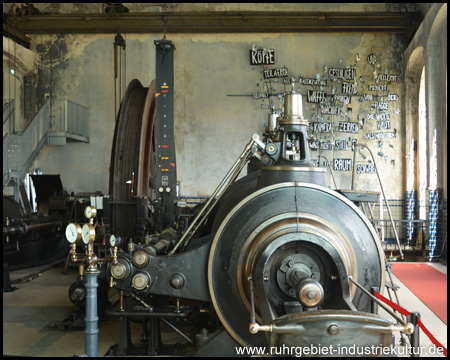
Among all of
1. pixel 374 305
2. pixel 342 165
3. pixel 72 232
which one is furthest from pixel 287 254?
pixel 342 165

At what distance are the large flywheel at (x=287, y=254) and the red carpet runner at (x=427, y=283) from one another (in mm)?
2370

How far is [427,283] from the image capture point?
6711mm

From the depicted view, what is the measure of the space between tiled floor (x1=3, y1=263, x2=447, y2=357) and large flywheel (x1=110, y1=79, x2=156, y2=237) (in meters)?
1.27

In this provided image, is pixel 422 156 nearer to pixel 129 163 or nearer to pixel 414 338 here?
pixel 129 163

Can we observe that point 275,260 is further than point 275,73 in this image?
No

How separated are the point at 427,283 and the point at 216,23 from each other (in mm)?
7995

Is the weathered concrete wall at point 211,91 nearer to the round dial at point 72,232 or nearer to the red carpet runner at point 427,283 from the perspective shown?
the red carpet runner at point 427,283

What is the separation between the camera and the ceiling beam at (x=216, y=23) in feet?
38.3

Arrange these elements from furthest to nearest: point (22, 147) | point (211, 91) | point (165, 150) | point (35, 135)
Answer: point (211, 91), point (35, 135), point (22, 147), point (165, 150)

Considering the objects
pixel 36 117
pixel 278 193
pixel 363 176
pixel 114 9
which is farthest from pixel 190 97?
pixel 278 193

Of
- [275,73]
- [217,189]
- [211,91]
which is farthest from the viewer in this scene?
[211,91]

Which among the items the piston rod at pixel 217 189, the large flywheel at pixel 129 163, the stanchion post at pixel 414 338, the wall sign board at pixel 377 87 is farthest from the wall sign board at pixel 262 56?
the stanchion post at pixel 414 338

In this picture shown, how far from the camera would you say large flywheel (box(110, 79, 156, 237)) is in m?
7.39

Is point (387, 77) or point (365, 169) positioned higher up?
point (387, 77)
